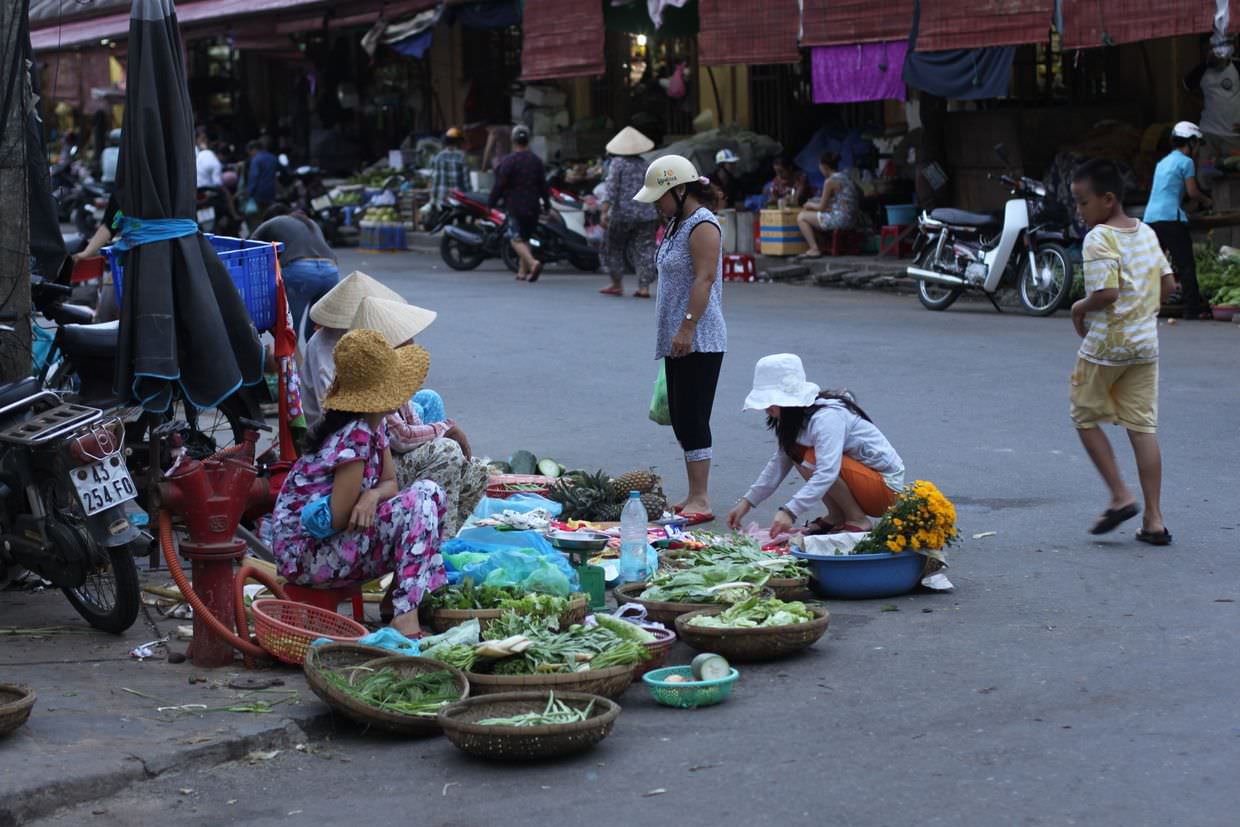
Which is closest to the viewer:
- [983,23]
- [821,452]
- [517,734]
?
[517,734]

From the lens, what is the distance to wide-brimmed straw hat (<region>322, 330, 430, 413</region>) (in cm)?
550

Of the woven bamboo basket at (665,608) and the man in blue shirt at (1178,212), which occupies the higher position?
the man in blue shirt at (1178,212)

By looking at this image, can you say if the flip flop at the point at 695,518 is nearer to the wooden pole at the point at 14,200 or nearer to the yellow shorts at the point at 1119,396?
the yellow shorts at the point at 1119,396

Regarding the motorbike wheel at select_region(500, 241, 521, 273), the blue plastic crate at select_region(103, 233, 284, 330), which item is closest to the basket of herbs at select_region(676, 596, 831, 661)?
the blue plastic crate at select_region(103, 233, 284, 330)

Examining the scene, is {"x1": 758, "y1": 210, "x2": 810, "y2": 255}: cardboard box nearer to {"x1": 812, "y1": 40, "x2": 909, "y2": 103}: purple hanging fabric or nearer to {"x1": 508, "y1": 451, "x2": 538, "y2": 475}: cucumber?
{"x1": 812, "y1": 40, "x2": 909, "y2": 103}: purple hanging fabric

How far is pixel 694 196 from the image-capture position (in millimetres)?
7801

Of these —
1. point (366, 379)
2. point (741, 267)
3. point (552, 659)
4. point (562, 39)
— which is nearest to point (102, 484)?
point (366, 379)

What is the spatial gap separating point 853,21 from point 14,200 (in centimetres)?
1204

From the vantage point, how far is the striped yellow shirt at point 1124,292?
22.8 ft

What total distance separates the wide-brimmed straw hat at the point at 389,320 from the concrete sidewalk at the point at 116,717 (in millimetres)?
1596

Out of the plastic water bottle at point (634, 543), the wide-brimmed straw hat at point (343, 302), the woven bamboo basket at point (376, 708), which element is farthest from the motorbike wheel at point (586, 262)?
the woven bamboo basket at point (376, 708)

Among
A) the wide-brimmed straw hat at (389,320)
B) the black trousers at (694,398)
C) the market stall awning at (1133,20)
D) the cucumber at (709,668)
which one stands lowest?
the cucumber at (709,668)

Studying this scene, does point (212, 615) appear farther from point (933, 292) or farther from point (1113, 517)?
point (933, 292)

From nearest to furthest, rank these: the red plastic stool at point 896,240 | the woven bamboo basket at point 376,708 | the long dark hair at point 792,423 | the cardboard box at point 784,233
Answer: the woven bamboo basket at point 376,708 → the long dark hair at point 792,423 → the red plastic stool at point 896,240 → the cardboard box at point 784,233
